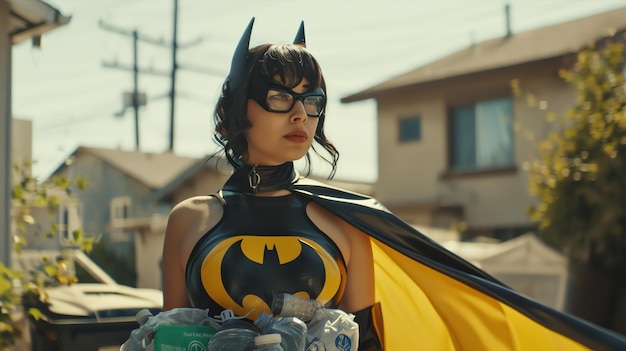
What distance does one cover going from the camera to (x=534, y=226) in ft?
57.8

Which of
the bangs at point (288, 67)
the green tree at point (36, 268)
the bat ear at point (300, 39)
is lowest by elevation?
the green tree at point (36, 268)

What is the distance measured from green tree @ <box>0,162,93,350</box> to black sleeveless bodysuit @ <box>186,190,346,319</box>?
2.93 m

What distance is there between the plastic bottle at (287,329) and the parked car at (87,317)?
2849mm

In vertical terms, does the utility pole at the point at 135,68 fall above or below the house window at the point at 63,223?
above

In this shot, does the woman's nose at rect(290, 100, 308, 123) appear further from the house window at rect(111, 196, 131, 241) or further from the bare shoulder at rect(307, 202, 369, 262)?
the house window at rect(111, 196, 131, 241)

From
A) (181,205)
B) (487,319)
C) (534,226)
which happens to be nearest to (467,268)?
(487,319)

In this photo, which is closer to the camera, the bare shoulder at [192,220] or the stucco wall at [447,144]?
the bare shoulder at [192,220]

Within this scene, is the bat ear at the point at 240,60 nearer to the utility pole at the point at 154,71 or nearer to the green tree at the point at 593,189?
the green tree at the point at 593,189

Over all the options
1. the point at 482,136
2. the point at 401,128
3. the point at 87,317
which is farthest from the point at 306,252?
the point at 401,128

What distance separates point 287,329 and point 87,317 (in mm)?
3131

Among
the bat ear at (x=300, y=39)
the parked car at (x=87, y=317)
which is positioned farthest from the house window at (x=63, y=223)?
the bat ear at (x=300, y=39)

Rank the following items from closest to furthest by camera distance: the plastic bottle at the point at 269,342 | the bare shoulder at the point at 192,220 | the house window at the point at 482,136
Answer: the plastic bottle at the point at 269,342 → the bare shoulder at the point at 192,220 → the house window at the point at 482,136

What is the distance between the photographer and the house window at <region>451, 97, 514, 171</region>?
18.3 m

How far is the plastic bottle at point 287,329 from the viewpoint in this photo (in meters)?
2.58
